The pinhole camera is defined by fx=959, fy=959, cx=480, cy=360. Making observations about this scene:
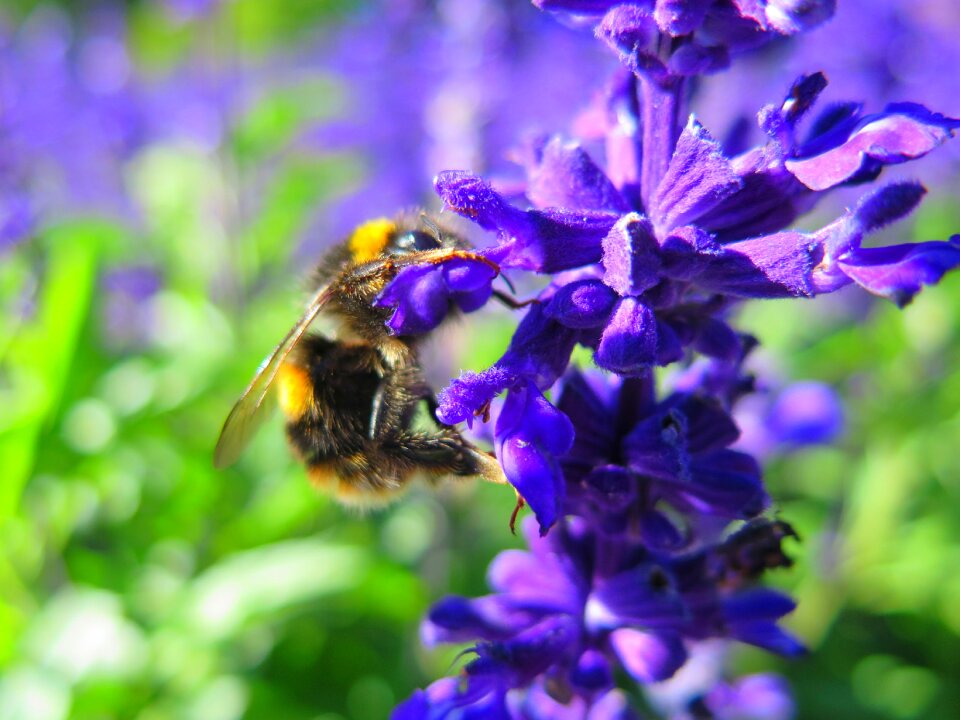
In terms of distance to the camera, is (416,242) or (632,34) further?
(416,242)

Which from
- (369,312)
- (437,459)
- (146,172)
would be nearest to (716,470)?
(437,459)

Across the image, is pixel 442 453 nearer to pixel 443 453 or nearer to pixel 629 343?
pixel 443 453

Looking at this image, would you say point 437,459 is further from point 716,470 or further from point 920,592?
point 920,592

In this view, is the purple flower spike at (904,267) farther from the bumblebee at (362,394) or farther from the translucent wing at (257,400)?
the translucent wing at (257,400)

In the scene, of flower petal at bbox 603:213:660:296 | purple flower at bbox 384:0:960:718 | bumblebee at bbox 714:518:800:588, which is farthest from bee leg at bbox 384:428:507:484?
flower petal at bbox 603:213:660:296

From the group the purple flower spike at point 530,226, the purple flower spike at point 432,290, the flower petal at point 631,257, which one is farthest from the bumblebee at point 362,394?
the flower petal at point 631,257

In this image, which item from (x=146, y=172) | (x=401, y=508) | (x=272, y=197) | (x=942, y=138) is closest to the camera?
(x=942, y=138)

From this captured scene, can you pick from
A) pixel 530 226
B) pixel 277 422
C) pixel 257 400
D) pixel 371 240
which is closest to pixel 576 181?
pixel 530 226
